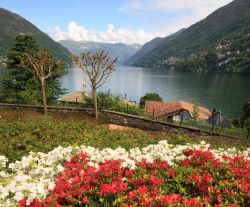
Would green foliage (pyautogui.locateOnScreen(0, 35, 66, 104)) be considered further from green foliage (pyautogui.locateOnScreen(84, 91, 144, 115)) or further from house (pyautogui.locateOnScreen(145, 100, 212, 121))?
house (pyautogui.locateOnScreen(145, 100, 212, 121))

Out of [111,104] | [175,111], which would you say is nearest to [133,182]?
[111,104]

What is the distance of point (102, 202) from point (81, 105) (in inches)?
1095

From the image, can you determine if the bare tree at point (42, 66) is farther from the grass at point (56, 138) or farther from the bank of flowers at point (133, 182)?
the bank of flowers at point (133, 182)

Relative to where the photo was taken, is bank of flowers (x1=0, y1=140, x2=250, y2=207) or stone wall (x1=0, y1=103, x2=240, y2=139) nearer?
bank of flowers (x1=0, y1=140, x2=250, y2=207)

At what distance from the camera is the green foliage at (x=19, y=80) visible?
116 feet

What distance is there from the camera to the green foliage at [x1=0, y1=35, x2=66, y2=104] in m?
35.4

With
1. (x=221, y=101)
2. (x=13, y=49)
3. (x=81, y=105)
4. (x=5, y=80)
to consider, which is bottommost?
(x=221, y=101)

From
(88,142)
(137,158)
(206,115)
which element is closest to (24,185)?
(137,158)

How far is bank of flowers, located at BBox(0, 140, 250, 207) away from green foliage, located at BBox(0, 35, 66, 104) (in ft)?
96.2

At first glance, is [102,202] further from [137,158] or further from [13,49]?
[13,49]

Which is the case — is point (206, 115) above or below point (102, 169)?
below

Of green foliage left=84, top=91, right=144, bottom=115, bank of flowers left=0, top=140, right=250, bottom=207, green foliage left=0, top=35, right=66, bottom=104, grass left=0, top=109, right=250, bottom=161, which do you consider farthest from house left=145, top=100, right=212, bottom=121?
bank of flowers left=0, top=140, right=250, bottom=207

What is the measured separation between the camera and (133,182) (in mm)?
6152

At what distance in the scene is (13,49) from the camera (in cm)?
3681
